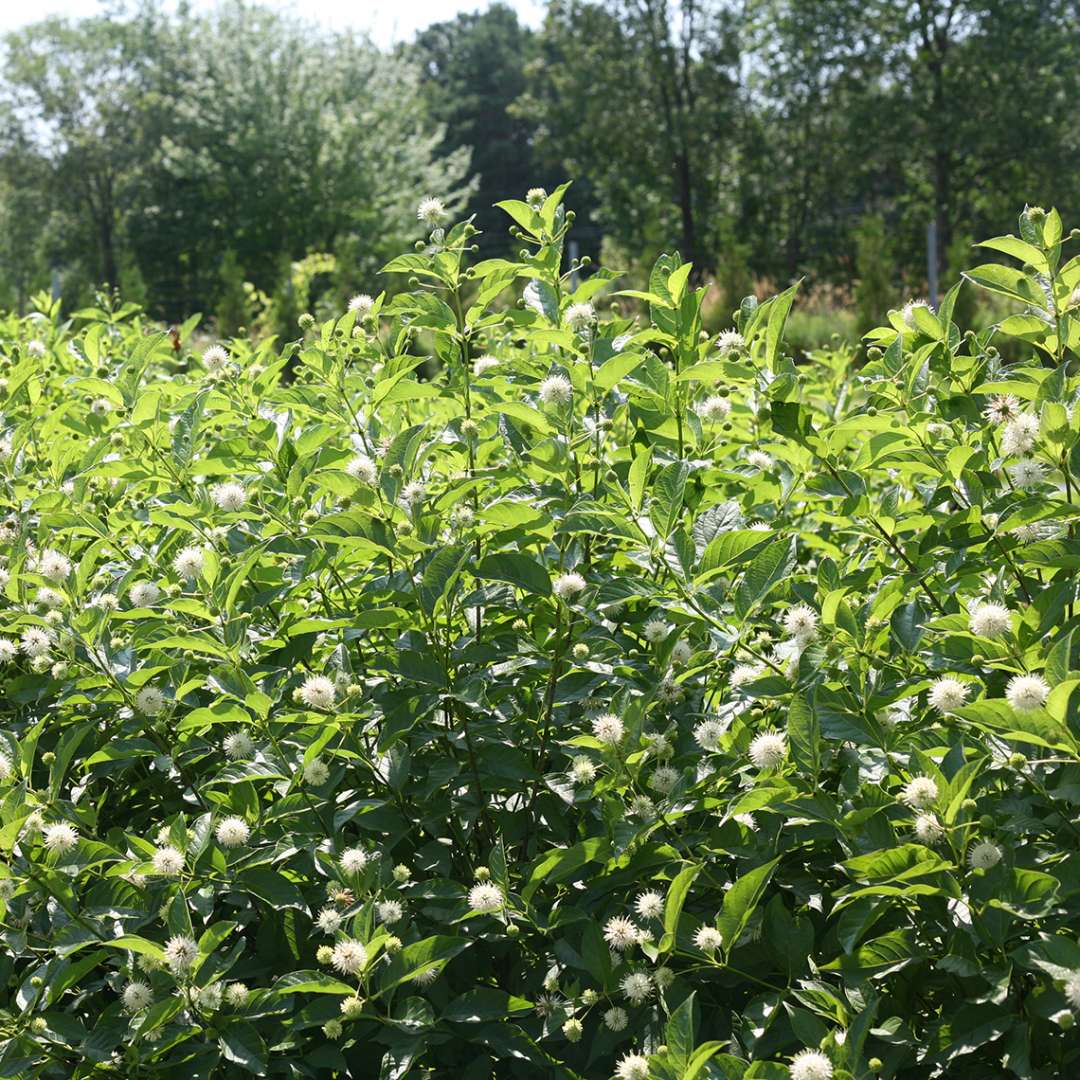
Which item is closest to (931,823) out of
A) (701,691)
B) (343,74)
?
(701,691)

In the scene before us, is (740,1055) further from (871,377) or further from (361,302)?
(361,302)

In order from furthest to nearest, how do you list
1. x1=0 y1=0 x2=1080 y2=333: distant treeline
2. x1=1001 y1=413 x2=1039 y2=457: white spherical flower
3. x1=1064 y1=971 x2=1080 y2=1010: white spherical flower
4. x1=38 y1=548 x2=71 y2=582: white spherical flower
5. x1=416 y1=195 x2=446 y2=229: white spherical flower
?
x1=0 y1=0 x2=1080 y2=333: distant treeline, x1=416 y1=195 x2=446 y2=229: white spherical flower, x1=38 y1=548 x2=71 y2=582: white spherical flower, x1=1001 y1=413 x2=1039 y2=457: white spherical flower, x1=1064 y1=971 x2=1080 y2=1010: white spherical flower

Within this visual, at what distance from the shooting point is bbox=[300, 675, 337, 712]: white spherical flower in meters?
1.66

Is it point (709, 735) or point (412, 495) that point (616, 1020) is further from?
point (412, 495)

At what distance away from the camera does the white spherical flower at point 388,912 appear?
61.6 inches

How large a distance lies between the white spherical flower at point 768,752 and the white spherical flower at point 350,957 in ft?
1.72

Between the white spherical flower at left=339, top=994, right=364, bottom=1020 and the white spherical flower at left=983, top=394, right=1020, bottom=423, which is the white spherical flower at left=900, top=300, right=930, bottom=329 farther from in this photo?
the white spherical flower at left=339, top=994, right=364, bottom=1020

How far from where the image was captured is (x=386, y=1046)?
65.7 inches

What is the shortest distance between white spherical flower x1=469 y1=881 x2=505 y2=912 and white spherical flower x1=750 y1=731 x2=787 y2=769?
364 millimetres

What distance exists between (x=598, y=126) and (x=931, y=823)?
25088 mm

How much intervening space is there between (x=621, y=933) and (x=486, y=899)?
173 millimetres

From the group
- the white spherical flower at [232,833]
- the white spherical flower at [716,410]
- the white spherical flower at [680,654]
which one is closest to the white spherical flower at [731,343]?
the white spherical flower at [716,410]

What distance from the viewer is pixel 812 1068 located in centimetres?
125

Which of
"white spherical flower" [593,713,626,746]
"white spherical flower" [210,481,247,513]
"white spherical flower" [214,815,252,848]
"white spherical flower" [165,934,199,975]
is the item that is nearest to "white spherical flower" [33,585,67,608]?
"white spherical flower" [210,481,247,513]
